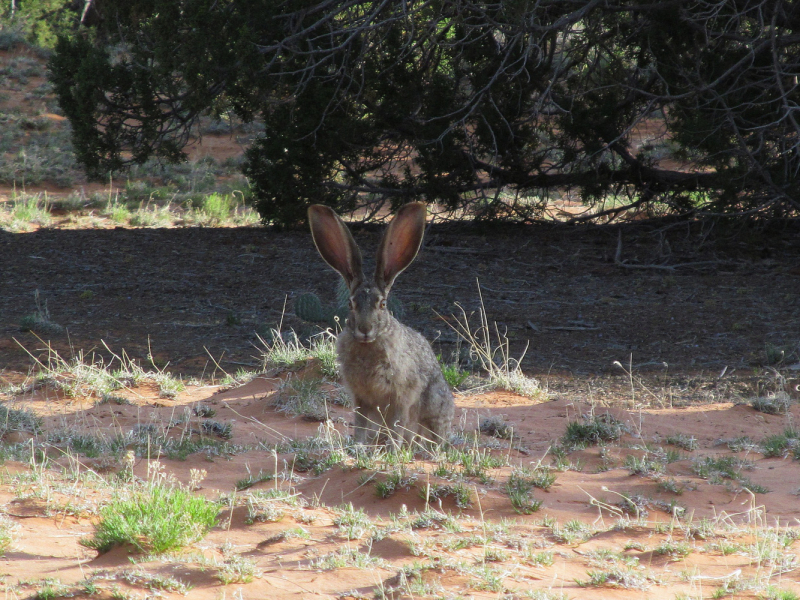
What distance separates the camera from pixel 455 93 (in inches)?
532

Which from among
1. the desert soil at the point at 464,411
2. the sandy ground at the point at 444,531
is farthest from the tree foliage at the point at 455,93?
the sandy ground at the point at 444,531

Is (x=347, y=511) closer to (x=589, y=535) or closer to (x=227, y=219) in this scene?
(x=589, y=535)

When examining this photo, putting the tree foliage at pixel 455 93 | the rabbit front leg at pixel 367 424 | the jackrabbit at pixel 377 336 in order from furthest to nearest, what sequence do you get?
1. the tree foliage at pixel 455 93
2. the rabbit front leg at pixel 367 424
3. the jackrabbit at pixel 377 336

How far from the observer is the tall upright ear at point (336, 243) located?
207 inches

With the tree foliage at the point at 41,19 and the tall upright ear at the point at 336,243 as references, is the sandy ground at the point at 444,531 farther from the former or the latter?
the tree foliage at the point at 41,19

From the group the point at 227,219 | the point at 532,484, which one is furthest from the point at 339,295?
the point at 227,219

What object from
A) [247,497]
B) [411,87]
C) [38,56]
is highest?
[38,56]

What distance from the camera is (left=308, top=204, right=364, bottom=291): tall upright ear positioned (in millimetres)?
5262

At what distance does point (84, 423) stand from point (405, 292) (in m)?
6.12

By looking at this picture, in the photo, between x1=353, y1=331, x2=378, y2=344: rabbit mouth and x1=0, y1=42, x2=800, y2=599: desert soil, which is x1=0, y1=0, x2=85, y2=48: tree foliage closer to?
x1=0, y1=42, x2=800, y2=599: desert soil

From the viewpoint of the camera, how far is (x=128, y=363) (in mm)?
8742

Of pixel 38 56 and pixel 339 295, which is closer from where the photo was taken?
pixel 339 295

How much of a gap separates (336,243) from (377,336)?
0.69 m


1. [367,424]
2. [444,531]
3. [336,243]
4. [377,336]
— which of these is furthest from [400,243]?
[444,531]
